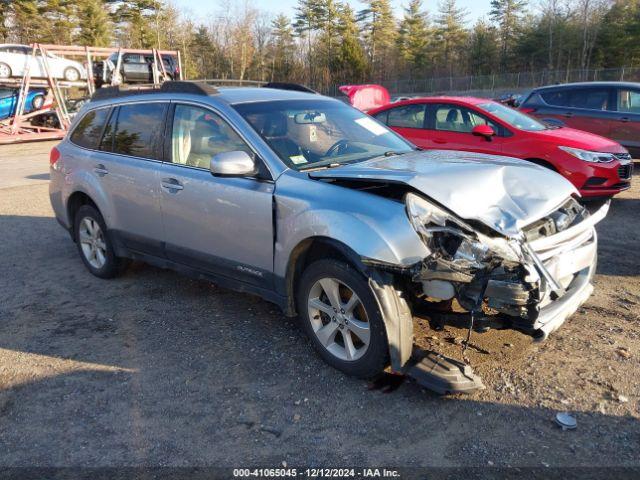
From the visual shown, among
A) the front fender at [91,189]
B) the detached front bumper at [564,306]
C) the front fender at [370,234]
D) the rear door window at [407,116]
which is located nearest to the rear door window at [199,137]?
the front fender at [370,234]

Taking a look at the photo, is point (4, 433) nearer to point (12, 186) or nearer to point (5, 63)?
point (12, 186)

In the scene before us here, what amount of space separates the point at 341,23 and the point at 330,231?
→ 66.8 m

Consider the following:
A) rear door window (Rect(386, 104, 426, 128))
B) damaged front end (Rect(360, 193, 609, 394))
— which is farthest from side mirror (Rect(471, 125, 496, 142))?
damaged front end (Rect(360, 193, 609, 394))

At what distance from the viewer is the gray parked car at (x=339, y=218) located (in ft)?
10.1

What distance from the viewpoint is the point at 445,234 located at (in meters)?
3.13

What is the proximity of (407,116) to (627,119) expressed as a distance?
14.4 feet

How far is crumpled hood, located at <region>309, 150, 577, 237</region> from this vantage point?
10.4 ft

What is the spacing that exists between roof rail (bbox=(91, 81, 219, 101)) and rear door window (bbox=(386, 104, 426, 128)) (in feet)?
16.4

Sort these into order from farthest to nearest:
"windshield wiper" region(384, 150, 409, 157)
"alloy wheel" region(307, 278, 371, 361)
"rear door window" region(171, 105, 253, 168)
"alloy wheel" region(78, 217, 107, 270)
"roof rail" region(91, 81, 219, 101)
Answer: "alloy wheel" region(78, 217, 107, 270)
"roof rail" region(91, 81, 219, 101)
"windshield wiper" region(384, 150, 409, 157)
"rear door window" region(171, 105, 253, 168)
"alloy wheel" region(307, 278, 371, 361)

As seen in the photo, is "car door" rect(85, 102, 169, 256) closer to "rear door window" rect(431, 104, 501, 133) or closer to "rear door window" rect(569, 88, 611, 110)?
"rear door window" rect(431, 104, 501, 133)

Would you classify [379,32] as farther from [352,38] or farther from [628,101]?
[628,101]

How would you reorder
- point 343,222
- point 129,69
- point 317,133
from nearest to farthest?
point 343,222, point 317,133, point 129,69

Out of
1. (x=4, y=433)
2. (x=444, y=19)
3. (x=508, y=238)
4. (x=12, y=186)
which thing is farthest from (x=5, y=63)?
(x=444, y=19)

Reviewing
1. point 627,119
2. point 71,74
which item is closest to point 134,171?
point 627,119
